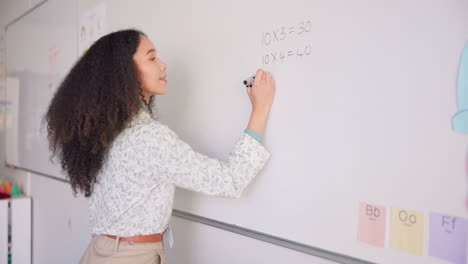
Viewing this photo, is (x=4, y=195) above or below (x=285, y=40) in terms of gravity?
below

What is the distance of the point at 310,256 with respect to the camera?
106 centimetres

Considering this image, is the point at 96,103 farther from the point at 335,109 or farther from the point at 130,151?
the point at 335,109

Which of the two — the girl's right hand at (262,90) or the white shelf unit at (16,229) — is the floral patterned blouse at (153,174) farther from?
the white shelf unit at (16,229)

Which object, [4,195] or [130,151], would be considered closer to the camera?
[130,151]

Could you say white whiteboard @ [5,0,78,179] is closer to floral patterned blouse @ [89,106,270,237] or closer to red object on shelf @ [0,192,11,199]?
red object on shelf @ [0,192,11,199]

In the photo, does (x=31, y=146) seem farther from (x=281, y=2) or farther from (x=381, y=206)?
(x=381, y=206)

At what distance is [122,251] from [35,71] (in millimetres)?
1932

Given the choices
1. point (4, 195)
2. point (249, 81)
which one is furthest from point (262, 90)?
point (4, 195)

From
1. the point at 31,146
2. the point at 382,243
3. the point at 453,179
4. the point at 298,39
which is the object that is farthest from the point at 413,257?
the point at 31,146

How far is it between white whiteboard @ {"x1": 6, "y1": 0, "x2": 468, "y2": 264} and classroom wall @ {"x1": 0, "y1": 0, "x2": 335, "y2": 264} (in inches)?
2.6

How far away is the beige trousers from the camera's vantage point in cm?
110

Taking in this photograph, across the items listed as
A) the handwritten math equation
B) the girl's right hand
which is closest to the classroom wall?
the girl's right hand

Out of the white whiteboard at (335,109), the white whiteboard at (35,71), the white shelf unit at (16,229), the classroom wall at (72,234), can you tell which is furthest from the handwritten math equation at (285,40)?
Answer: the white shelf unit at (16,229)

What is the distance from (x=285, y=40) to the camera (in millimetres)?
1108
